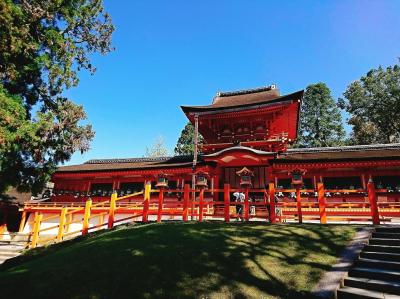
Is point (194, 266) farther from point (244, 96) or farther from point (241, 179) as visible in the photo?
point (244, 96)

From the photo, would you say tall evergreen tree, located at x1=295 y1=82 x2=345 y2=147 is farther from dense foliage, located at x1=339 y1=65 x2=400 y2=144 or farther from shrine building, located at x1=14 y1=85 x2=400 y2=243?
shrine building, located at x1=14 y1=85 x2=400 y2=243

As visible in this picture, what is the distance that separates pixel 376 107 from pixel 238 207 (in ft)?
114

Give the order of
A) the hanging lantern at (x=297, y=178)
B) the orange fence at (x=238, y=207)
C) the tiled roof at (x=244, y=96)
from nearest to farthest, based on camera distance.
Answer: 1. the orange fence at (x=238, y=207)
2. the hanging lantern at (x=297, y=178)
3. the tiled roof at (x=244, y=96)

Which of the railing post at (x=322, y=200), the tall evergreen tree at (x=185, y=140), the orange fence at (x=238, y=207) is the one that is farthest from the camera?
the tall evergreen tree at (x=185, y=140)

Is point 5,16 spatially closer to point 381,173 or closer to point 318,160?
point 318,160

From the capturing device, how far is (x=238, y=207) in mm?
15469

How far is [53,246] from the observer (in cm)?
1204

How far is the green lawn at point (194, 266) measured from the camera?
5562 mm

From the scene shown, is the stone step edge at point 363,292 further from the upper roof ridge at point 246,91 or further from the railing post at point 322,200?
the upper roof ridge at point 246,91

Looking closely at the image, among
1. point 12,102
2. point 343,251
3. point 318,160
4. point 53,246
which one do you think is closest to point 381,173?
point 318,160

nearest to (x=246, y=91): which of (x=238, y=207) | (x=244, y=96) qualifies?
(x=244, y=96)

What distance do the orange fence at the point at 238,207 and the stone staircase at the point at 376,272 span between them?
2.10m

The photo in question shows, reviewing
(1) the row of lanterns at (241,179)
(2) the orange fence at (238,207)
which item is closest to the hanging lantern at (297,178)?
(2) the orange fence at (238,207)

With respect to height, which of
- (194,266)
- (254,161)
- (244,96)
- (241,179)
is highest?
(244,96)
